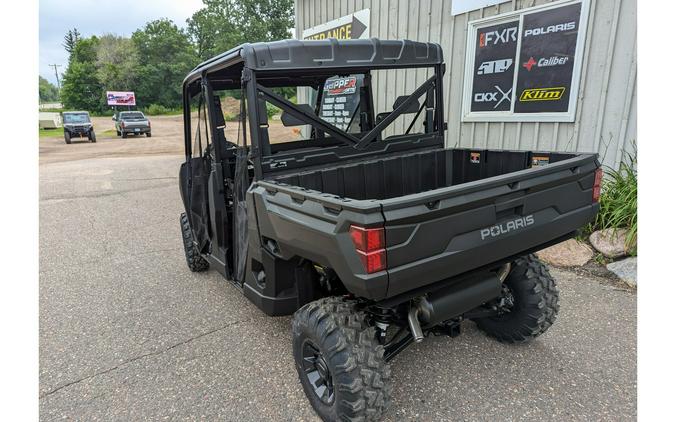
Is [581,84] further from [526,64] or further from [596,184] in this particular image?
[596,184]

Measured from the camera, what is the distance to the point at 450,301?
217 cm

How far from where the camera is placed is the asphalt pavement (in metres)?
2.41

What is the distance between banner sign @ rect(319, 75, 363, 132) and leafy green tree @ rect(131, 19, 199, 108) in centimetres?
4967

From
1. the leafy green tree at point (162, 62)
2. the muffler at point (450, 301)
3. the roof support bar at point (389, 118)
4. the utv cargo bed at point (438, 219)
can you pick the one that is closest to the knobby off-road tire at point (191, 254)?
the utv cargo bed at point (438, 219)

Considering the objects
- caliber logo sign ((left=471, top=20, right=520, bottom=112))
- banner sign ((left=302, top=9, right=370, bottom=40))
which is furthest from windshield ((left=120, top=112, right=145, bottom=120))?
caliber logo sign ((left=471, top=20, right=520, bottom=112))

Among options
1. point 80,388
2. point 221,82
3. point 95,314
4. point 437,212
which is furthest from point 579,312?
point 95,314

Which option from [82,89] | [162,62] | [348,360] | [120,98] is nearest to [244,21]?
[162,62]

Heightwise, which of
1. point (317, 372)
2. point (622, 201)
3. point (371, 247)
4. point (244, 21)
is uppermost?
point (244, 21)

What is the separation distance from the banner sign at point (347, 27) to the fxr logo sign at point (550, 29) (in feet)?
10.0

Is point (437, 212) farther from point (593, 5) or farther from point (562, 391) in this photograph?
point (593, 5)

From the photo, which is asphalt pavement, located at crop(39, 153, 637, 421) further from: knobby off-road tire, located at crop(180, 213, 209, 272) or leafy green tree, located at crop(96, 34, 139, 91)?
leafy green tree, located at crop(96, 34, 139, 91)

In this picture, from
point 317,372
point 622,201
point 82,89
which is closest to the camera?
point 317,372

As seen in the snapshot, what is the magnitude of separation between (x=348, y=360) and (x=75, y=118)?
27.1 m

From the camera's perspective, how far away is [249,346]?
3053 mm
